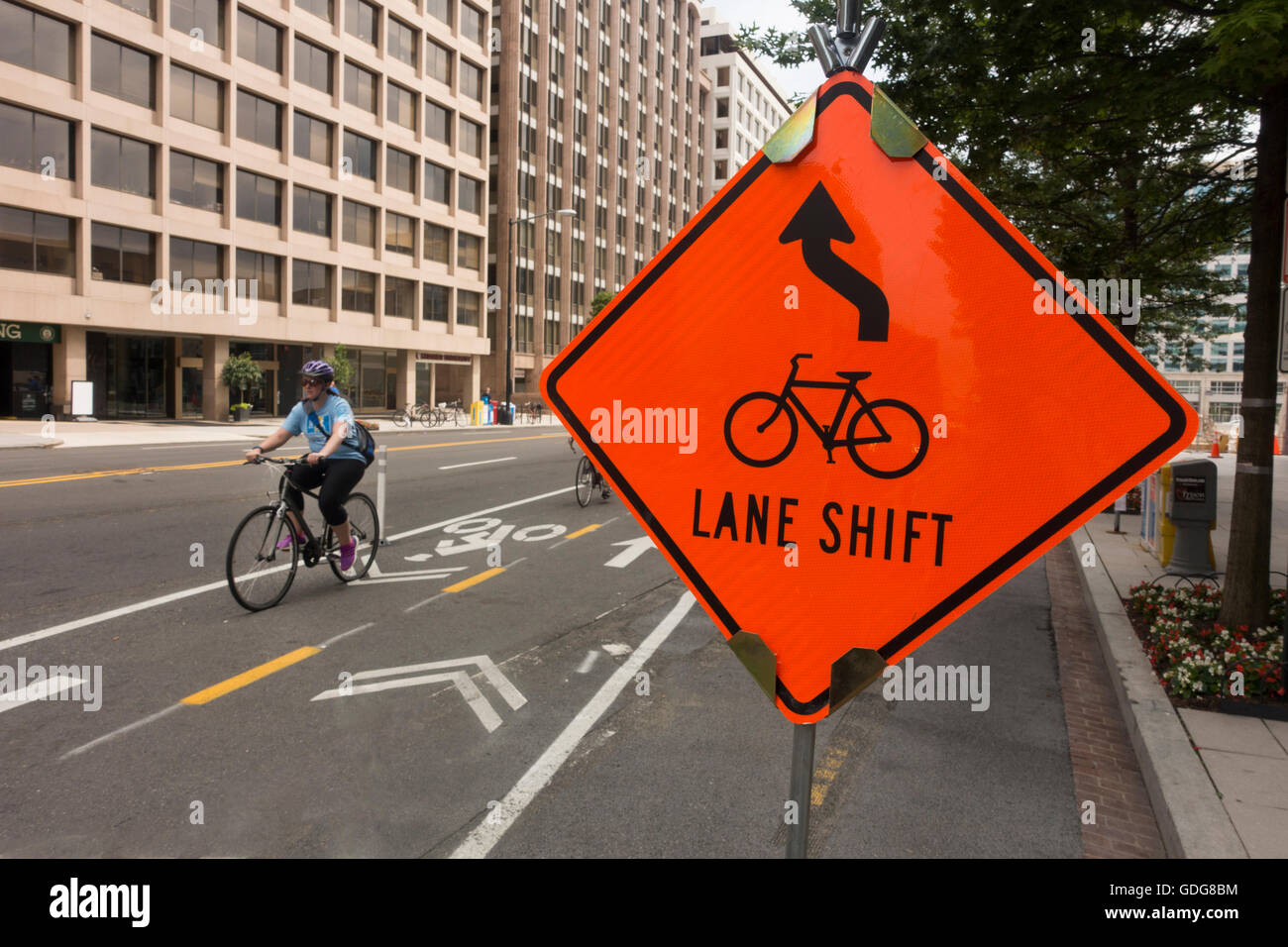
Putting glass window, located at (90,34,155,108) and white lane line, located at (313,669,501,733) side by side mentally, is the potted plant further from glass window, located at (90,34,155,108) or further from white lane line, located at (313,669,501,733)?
white lane line, located at (313,669,501,733)

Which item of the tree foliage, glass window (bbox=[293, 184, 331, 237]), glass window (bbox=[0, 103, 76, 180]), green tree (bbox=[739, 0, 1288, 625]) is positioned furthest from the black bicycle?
glass window (bbox=[293, 184, 331, 237])

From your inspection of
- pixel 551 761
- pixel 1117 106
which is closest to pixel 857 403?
pixel 551 761

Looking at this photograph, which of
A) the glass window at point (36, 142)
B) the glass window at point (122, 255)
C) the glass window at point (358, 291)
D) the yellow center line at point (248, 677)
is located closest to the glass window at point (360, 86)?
the glass window at point (358, 291)

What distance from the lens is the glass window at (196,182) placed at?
35.5m

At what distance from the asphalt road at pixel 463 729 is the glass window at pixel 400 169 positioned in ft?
137

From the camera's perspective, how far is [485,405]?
147 feet

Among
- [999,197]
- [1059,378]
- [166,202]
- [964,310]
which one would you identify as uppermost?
[166,202]

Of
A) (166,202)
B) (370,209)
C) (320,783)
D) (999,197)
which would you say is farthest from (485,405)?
(320,783)

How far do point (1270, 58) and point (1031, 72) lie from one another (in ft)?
9.28

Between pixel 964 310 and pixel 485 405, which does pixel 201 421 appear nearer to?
pixel 485 405

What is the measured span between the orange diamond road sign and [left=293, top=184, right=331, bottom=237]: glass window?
143 feet

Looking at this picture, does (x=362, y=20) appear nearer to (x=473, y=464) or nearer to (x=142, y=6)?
(x=142, y=6)

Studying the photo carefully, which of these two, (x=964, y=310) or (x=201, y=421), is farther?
(x=201, y=421)

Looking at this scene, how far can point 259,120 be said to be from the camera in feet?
128
